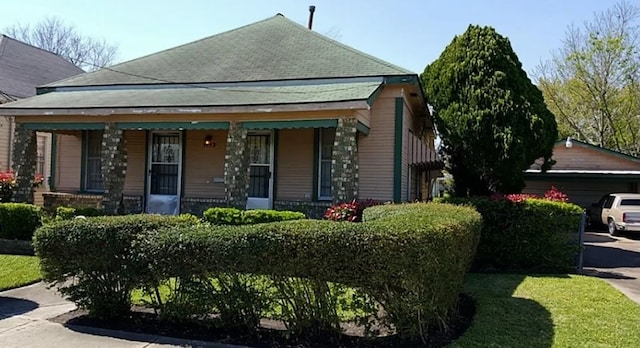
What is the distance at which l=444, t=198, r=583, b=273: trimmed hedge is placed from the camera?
957 cm

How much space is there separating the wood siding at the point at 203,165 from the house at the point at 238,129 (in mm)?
29

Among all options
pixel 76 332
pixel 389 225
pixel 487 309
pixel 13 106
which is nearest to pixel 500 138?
pixel 487 309

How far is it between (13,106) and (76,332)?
393 inches

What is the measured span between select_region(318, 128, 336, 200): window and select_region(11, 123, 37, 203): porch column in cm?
793

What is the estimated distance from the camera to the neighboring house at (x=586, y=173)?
21.9m

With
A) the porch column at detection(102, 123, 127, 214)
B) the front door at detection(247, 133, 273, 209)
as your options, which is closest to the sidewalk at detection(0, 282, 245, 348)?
the porch column at detection(102, 123, 127, 214)

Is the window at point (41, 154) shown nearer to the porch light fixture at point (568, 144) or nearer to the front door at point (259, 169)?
the front door at point (259, 169)

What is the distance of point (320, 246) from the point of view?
183 inches

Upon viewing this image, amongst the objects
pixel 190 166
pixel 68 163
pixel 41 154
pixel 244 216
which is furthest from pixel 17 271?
pixel 41 154

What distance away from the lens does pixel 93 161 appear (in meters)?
14.3

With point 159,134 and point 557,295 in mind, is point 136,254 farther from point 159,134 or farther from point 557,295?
point 159,134

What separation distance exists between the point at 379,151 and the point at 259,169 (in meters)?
3.38

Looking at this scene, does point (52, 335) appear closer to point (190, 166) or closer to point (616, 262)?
point (190, 166)

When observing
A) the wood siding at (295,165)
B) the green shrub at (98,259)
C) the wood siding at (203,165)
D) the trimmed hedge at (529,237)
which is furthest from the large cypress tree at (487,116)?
the green shrub at (98,259)
